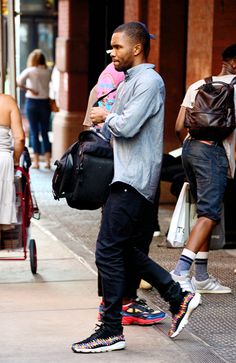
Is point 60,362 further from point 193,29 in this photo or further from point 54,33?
point 54,33

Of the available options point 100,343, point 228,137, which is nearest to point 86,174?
point 100,343

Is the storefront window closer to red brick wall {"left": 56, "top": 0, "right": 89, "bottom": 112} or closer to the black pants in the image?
red brick wall {"left": 56, "top": 0, "right": 89, "bottom": 112}

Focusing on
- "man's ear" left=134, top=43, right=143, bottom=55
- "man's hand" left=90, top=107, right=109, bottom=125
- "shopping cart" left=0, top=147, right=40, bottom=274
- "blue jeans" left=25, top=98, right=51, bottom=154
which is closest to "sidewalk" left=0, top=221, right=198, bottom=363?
"shopping cart" left=0, top=147, right=40, bottom=274

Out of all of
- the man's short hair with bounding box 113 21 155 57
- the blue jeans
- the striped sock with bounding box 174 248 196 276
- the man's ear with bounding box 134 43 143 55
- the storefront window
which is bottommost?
the blue jeans

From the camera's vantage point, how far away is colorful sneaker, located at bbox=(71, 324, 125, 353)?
6492 millimetres

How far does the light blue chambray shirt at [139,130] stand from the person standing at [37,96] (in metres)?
11.6

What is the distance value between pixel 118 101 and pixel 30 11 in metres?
17.0

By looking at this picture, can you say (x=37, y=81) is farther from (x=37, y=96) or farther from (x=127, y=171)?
(x=127, y=171)

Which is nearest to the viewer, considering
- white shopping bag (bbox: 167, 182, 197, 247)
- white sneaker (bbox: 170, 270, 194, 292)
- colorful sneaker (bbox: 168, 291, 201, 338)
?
colorful sneaker (bbox: 168, 291, 201, 338)

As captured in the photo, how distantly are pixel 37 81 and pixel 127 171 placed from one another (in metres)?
11.8

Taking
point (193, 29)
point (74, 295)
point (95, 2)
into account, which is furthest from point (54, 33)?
point (74, 295)

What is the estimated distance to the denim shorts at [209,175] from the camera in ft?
26.2

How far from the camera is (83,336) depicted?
6.90 m

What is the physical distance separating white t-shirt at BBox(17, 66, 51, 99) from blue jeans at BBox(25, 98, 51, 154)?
114 mm
